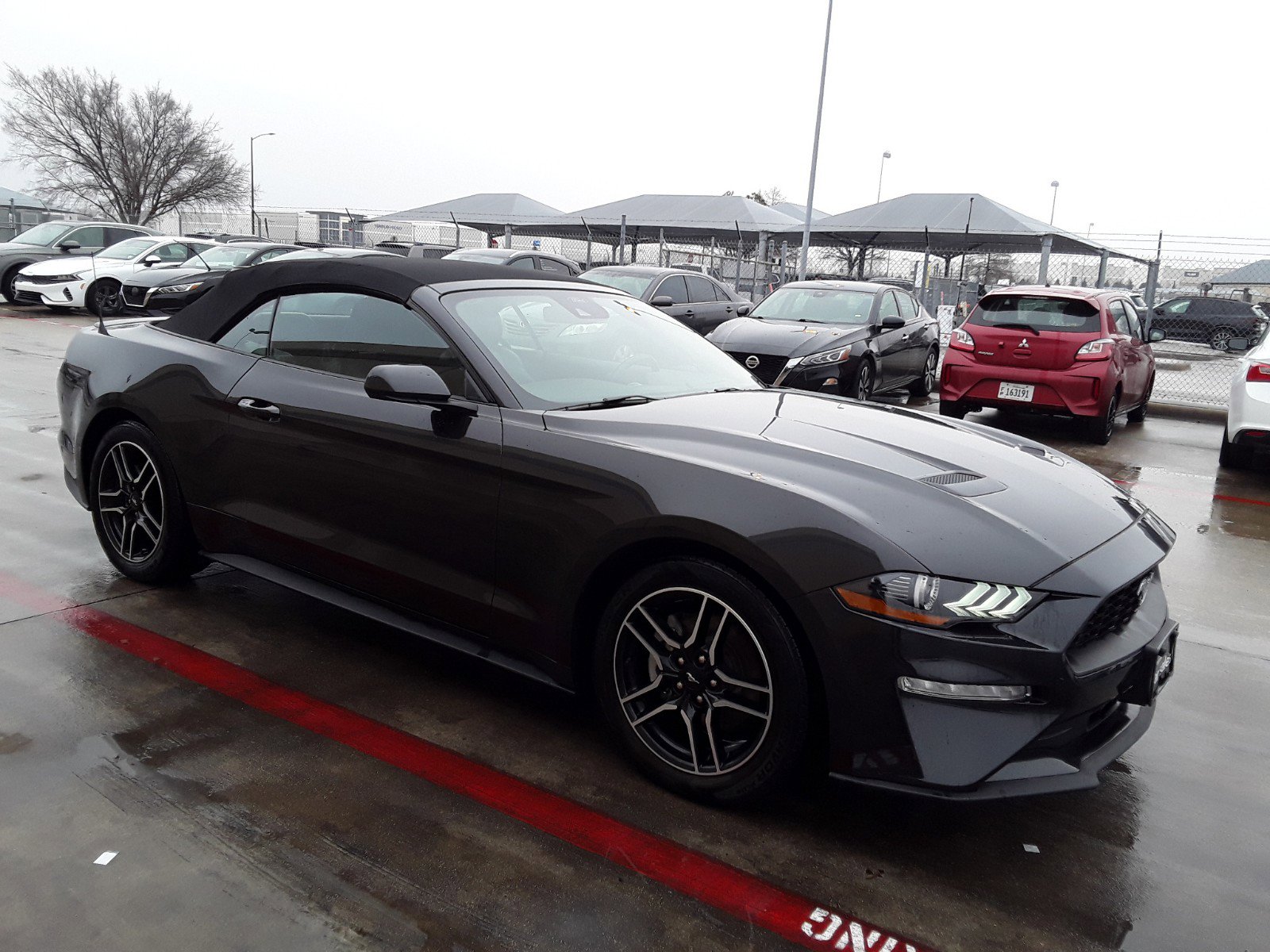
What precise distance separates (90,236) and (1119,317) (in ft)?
63.5

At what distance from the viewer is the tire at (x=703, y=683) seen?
8.46 ft

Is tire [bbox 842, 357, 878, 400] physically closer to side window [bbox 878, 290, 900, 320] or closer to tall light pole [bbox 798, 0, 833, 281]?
side window [bbox 878, 290, 900, 320]

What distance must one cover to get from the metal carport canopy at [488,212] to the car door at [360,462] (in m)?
26.0

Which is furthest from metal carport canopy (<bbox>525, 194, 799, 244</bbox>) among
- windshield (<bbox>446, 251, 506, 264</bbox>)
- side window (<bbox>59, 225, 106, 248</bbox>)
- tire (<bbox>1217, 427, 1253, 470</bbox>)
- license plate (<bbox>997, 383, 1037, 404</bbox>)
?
tire (<bbox>1217, 427, 1253, 470</bbox>)

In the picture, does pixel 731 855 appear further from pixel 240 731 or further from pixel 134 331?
pixel 134 331

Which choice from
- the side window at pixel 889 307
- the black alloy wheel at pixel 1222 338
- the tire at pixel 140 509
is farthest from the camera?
the black alloy wheel at pixel 1222 338

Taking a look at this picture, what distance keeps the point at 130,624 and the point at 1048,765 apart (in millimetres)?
3400

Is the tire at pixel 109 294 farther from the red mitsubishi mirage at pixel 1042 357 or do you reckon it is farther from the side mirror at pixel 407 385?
the side mirror at pixel 407 385

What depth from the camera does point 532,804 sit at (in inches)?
110

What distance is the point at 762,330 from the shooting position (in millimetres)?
10703

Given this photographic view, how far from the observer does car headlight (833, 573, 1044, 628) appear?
238cm

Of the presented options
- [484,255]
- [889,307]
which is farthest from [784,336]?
[484,255]

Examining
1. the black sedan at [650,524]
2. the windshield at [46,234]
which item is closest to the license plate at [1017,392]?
the black sedan at [650,524]

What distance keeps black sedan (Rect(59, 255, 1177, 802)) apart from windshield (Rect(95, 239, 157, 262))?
1677 cm
